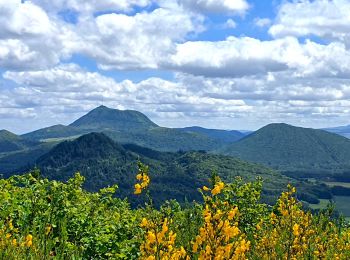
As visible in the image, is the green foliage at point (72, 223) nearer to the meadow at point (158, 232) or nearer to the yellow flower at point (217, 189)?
the meadow at point (158, 232)

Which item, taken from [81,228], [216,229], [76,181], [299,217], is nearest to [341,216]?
[299,217]

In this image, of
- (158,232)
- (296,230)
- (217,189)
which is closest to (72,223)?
(296,230)

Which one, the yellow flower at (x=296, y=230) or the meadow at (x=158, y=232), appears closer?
the meadow at (x=158, y=232)

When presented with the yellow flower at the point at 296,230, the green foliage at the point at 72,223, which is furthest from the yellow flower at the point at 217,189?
the green foliage at the point at 72,223

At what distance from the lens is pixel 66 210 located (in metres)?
12.3

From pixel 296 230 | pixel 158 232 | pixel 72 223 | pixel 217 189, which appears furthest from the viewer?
pixel 72 223

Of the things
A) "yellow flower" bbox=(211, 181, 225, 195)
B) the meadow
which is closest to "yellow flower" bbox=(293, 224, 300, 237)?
the meadow

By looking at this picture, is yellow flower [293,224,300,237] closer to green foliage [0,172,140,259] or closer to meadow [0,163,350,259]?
meadow [0,163,350,259]

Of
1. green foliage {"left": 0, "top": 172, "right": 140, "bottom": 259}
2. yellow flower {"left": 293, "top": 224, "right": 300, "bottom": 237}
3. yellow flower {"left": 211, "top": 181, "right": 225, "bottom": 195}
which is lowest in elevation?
green foliage {"left": 0, "top": 172, "right": 140, "bottom": 259}

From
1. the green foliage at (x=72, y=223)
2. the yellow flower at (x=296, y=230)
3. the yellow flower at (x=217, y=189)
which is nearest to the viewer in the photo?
the yellow flower at (x=217, y=189)

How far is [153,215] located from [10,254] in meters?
2.49

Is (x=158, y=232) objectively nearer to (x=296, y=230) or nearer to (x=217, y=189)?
A: (x=217, y=189)

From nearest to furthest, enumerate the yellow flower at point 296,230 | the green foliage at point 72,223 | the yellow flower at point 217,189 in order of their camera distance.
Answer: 1. the yellow flower at point 217,189
2. the yellow flower at point 296,230
3. the green foliage at point 72,223

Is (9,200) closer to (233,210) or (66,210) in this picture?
(66,210)
